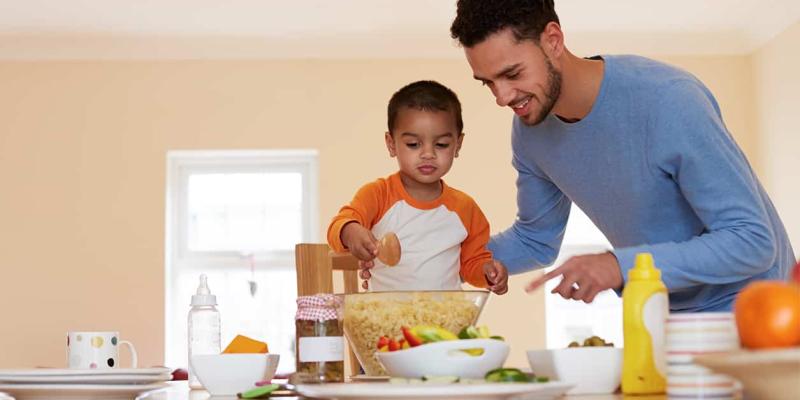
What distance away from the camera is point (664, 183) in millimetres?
1978

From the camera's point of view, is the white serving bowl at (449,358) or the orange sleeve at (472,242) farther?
the orange sleeve at (472,242)

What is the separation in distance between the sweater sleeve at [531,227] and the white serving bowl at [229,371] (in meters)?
1.07

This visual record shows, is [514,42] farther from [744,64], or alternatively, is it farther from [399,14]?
[744,64]

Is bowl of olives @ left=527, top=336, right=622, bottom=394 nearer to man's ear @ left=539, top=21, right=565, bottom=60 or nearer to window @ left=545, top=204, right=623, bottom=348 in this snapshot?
man's ear @ left=539, top=21, right=565, bottom=60

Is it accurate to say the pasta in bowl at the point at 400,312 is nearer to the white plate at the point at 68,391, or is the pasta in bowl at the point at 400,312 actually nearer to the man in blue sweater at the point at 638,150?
the man in blue sweater at the point at 638,150

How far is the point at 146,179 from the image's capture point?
6.00m

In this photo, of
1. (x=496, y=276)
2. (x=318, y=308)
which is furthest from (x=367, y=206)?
(x=318, y=308)

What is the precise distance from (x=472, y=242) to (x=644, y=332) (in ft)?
3.69

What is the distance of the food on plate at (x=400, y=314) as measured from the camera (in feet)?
5.12

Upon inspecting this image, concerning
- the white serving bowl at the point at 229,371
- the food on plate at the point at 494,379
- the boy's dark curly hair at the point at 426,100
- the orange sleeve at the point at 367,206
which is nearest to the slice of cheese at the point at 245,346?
the white serving bowl at the point at 229,371

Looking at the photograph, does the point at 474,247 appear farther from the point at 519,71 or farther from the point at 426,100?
the point at 519,71

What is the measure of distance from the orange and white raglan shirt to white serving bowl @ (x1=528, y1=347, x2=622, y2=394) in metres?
Answer: 0.95

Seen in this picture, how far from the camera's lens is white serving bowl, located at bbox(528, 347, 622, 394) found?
1234mm

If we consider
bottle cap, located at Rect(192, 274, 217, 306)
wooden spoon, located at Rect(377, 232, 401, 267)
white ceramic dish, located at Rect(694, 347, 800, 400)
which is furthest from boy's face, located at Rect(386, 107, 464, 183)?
white ceramic dish, located at Rect(694, 347, 800, 400)
